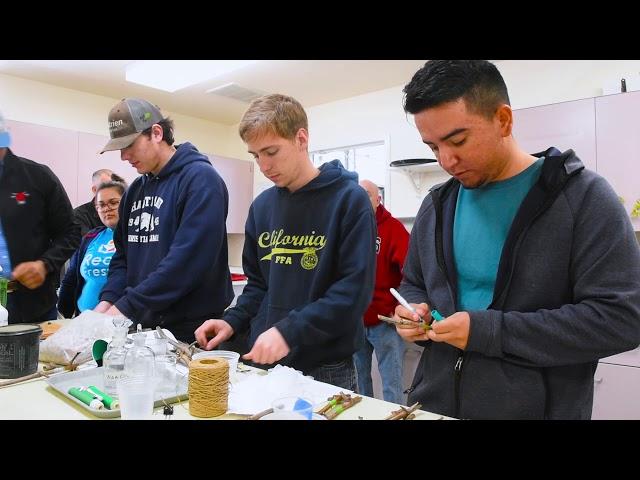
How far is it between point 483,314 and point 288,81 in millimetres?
3542

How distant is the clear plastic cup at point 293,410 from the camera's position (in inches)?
33.9

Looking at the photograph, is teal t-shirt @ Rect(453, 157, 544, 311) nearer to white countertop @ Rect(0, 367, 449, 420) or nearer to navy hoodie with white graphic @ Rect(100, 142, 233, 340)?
white countertop @ Rect(0, 367, 449, 420)

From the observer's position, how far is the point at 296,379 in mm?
1120

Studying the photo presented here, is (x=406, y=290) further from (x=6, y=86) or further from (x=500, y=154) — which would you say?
(x=6, y=86)

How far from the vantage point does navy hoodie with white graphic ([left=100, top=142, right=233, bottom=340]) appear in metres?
1.63

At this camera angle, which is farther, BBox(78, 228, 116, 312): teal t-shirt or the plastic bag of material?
BBox(78, 228, 116, 312): teal t-shirt

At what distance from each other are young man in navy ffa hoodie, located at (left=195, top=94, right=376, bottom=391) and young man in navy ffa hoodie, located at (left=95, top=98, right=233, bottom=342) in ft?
0.83

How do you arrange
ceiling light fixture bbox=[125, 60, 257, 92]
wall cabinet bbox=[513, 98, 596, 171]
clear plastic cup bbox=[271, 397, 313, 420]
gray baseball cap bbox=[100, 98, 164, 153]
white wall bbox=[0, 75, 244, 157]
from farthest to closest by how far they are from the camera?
white wall bbox=[0, 75, 244, 157], ceiling light fixture bbox=[125, 60, 257, 92], wall cabinet bbox=[513, 98, 596, 171], gray baseball cap bbox=[100, 98, 164, 153], clear plastic cup bbox=[271, 397, 313, 420]

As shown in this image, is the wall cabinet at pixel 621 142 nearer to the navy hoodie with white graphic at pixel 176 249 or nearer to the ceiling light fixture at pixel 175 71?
the navy hoodie with white graphic at pixel 176 249

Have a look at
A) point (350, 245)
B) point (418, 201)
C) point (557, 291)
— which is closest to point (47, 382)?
point (350, 245)

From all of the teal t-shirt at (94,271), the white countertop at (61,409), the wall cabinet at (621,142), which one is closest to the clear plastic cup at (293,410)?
the white countertop at (61,409)

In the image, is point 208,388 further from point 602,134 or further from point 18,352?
point 602,134

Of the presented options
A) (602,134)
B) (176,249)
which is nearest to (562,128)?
(602,134)

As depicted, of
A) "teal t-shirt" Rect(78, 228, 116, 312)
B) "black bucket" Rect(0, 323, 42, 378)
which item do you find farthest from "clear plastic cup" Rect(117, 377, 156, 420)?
"teal t-shirt" Rect(78, 228, 116, 312)
